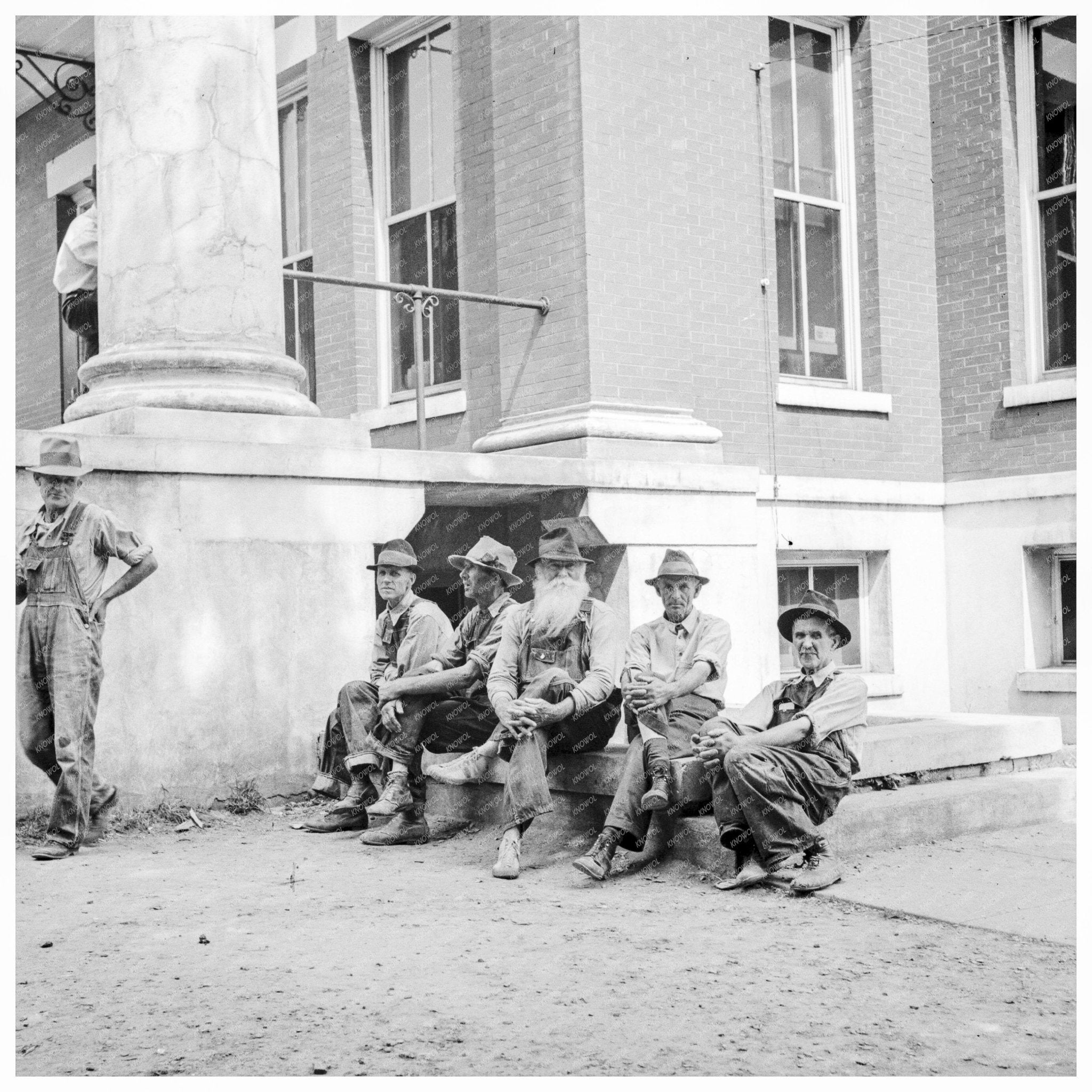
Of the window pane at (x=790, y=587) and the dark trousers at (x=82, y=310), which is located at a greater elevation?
the dark trousers at (x=82, y=310)

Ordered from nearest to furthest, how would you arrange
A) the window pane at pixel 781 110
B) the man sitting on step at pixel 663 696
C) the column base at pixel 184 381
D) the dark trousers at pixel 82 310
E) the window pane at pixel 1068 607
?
the man sitting on step at pixel 663 696 < the column base at pixel 184 381 < the dark trousers at pixel 82 310 < the window pane at pixel 1068 607 < the window pane at pixel 781 110

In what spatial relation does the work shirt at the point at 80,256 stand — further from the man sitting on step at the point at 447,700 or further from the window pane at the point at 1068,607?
the window pane at the point at 1068,607

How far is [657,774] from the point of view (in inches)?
272

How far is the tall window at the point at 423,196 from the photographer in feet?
41.6

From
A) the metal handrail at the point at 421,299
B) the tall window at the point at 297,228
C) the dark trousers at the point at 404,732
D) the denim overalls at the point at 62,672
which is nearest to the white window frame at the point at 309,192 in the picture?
the tall window at the point at 297,228

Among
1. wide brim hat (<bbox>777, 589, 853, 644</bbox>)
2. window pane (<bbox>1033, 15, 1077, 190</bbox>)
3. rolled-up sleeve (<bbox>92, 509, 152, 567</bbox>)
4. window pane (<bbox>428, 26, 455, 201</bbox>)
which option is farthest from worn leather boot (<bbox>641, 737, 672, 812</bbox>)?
window pane (<bbox>1033, 15, 1077, 190</bbox>)

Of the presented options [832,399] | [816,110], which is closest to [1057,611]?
[832,399]

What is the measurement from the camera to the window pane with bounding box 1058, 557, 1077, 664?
1161 centimetres

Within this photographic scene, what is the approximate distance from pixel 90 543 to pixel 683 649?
307 cm

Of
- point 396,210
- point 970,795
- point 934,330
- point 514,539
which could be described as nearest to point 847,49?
point 934,330

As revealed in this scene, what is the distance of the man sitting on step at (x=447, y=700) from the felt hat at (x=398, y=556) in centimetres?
26

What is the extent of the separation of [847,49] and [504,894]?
849 cm

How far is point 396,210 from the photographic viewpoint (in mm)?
13328

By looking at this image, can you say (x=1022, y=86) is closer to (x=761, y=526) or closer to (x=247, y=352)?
(x=761, y=526)
